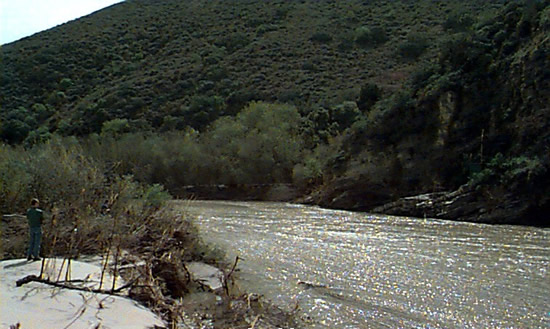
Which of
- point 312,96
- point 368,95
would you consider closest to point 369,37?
point 312,96

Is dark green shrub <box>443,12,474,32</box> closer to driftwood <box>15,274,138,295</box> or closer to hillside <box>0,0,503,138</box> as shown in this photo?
hillside <box>0,0,503,138</box>

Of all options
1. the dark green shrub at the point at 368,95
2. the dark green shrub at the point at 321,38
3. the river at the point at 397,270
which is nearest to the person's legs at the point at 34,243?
the river at the point at 397,270

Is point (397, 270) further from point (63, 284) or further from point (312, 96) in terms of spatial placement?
point (312, 96)

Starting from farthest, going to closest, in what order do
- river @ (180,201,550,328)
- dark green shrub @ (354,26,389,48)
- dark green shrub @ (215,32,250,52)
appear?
dark green shrub @ (215,32,250,52) < dark green shrub @ (354,26,389,48) < river @ (180,201,550,328)

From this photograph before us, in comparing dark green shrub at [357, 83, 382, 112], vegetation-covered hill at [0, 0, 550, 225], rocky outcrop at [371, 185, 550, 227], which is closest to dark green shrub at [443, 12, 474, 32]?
vegetation-covered hill at [0, 0, 550, 225]

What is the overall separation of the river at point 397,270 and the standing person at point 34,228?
184 inches

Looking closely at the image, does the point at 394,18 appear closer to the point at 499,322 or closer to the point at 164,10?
the point at 164,10

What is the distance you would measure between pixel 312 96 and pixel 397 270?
36178 millimetres

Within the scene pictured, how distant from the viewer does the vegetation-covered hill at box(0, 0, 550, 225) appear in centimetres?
2864

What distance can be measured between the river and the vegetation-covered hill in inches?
189

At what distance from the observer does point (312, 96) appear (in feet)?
167

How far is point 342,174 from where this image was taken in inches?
1339

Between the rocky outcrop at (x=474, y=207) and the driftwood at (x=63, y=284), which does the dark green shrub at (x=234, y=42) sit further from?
the driftwood at (x=63, y=284)

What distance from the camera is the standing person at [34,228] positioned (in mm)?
11086
